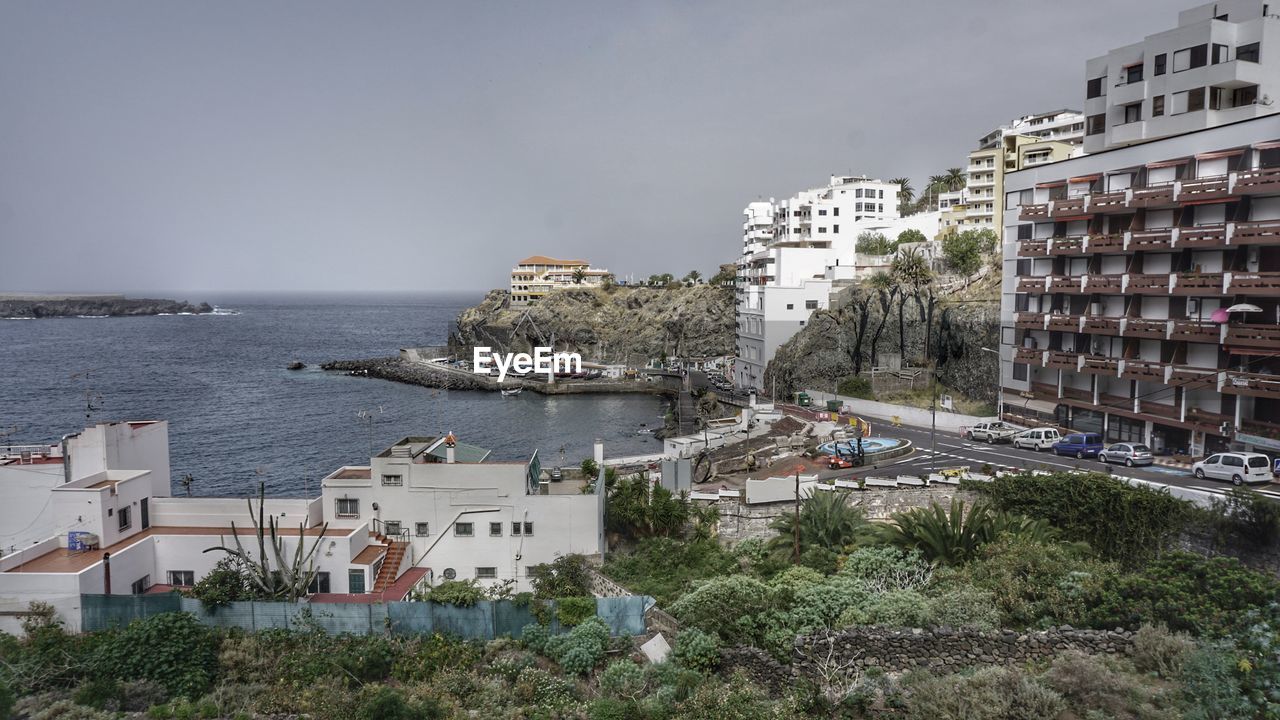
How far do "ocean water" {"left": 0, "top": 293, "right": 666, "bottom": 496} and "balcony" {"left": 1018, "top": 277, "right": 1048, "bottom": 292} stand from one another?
25645mm

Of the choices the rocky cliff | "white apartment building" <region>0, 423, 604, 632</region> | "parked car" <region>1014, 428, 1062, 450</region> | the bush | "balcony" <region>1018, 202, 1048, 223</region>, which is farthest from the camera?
the rocky cliff

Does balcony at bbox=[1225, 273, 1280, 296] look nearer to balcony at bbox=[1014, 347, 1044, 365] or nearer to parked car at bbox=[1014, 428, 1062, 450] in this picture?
parked car at bbox=[1014, 428, 1062, 450]

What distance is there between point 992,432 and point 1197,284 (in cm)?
932

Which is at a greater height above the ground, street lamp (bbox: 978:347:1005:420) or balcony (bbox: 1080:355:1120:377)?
balcony (bbox: 1080:355:1120:377)

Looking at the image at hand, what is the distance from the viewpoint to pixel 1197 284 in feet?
95.9

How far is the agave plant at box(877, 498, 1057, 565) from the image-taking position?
1705 cm

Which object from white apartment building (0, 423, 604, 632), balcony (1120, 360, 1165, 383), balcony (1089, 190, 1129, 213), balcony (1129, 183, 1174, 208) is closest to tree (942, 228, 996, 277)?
balcony (1089, 190, 1129, 213)

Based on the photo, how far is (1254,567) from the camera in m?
18.0

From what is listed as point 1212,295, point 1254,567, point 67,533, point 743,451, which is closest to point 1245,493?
point 1254,567

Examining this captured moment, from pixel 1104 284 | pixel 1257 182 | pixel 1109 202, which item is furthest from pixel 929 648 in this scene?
pixel 1109 202

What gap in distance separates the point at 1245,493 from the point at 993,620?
1090 cm

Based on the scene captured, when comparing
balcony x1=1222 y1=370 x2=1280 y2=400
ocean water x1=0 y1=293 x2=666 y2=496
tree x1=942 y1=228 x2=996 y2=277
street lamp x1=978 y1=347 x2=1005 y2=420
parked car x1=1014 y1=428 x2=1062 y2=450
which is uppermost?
tree x1=942 y1=228 x2=996 y2=277

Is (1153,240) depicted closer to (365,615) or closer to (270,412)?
(365,615)

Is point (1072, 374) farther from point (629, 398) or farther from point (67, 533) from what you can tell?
point (629, 398)
